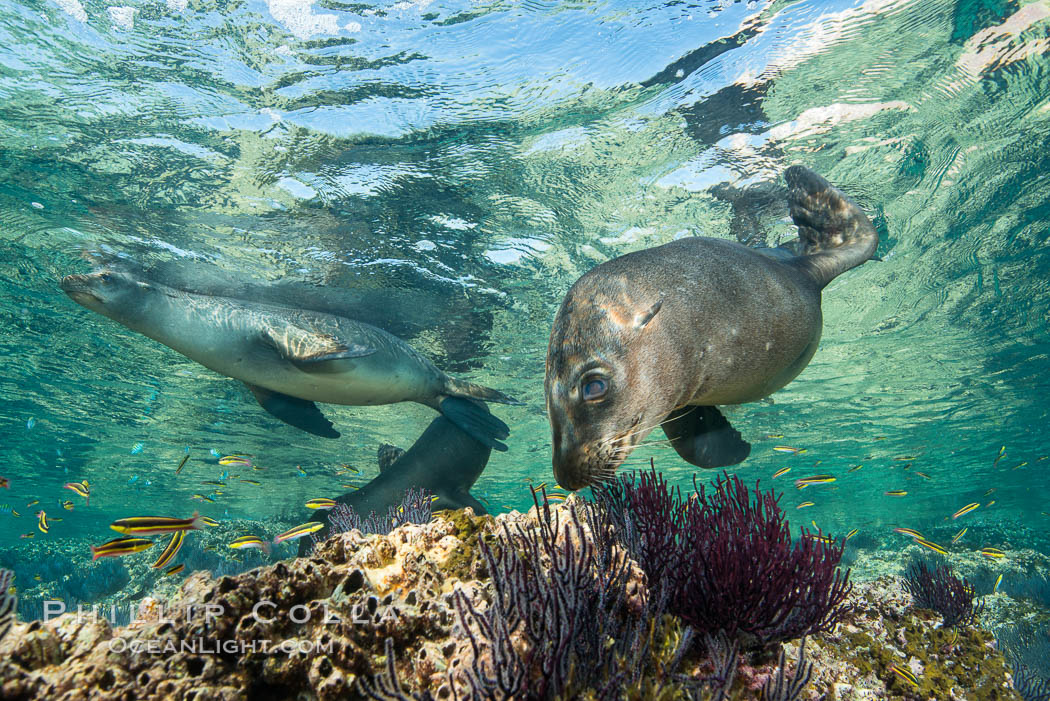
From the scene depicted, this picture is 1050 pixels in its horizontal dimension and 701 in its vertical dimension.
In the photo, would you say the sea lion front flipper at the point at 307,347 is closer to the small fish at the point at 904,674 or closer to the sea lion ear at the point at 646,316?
the sea lion ear at the point at 646,316

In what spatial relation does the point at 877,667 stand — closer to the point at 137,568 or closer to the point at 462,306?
the point at 462,306

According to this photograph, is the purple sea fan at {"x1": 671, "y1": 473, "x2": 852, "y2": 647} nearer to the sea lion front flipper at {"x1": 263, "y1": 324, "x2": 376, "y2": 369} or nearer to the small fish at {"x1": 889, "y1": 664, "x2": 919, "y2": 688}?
the small fish at {"x1": 889, "y1": 664, "x2": 919, "y2": 688}

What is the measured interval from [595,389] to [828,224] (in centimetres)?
430

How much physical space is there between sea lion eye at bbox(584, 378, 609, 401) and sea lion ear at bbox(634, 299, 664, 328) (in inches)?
17.0

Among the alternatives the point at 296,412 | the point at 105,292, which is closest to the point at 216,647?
the point at 296,412

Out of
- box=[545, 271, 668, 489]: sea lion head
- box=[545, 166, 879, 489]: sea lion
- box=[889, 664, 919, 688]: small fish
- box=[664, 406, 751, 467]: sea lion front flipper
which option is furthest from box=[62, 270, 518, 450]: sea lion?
box=[889, 664, 919, 688]: small fish

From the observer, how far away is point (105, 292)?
662cm

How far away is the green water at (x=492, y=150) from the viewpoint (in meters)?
5.84

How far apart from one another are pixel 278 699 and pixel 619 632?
129 cm

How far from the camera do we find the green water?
5.84 meters

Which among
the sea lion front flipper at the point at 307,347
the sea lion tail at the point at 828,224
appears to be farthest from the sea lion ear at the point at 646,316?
the sea lion front flipper at the point at 307,347

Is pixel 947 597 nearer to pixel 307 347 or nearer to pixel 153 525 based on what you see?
pixel 153 525

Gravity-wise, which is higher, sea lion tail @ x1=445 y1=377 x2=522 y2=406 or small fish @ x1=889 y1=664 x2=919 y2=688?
sea lion tail @ x1=445 y1=377 x2=522 y2=406

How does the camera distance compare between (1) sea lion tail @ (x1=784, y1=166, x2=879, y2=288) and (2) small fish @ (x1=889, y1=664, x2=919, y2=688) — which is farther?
(1) sea lion tail @ (x1=784, y1=166, x2=879, y2=288)
